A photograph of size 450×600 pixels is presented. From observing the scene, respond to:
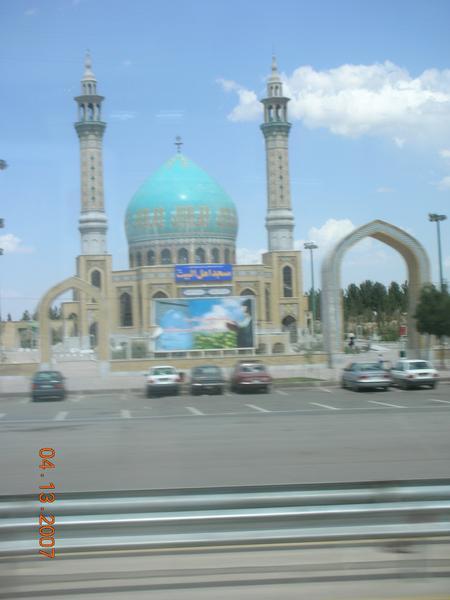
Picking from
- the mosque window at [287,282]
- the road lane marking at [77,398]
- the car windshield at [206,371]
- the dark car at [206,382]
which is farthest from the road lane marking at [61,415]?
the mosque window at [287,282]

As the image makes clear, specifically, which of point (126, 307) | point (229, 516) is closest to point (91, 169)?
point (126, 307)

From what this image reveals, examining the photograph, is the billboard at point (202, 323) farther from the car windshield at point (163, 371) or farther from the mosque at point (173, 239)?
the mosque at point (173, 239)

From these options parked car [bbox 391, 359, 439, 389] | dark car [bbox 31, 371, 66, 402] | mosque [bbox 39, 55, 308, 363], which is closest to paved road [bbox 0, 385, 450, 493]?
dark car [bbox 31, 371, 66, 402]

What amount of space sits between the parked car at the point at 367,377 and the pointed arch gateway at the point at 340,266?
9.30m

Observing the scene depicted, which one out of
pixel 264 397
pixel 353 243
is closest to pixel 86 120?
pixel 353 243

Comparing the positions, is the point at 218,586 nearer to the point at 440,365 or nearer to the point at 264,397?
the point at 264,397

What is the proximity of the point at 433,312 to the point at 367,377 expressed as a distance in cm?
1013

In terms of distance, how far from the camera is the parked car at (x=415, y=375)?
24406mm

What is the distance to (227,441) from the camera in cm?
1261

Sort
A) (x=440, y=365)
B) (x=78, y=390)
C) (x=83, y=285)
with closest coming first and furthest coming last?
1. (x=78, y=390)
2. (x=440, y=365)
3. (x=83, y=285)

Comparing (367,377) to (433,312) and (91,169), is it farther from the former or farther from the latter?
(91,169)

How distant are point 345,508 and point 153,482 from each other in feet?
15.0

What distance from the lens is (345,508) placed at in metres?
4.65

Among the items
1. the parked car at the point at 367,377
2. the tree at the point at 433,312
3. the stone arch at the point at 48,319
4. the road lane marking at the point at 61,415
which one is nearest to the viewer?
the road lane marking at the point at 61,415
